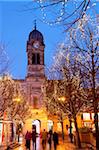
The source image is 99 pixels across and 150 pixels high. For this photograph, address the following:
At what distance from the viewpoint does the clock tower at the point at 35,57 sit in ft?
229

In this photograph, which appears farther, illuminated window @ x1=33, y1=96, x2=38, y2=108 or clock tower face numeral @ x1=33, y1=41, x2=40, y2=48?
clock tower face numeral @ x1=33, y1=41, x2=40, y2=48

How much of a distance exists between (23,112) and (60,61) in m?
25.4

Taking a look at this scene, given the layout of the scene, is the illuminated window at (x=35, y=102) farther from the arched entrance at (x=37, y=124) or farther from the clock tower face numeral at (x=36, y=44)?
the clock tower face numeral at (x=36, y=44)

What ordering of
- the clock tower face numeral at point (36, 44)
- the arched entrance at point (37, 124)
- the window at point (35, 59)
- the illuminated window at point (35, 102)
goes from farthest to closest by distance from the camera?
the clock tower face numeral at point (36, 44) → the window at point (35, 59) → the illuminated window at point (35, 102) → the arched entrance at point (37, 124)

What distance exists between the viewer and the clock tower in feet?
229

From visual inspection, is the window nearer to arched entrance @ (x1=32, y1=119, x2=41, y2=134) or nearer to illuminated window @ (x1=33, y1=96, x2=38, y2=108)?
illuminated window @ (x1=33, y1=96, x2=38, y2=108)

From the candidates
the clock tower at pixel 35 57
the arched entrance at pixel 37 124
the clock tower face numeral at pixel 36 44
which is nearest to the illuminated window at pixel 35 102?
the arched entrance at pixel 37 124

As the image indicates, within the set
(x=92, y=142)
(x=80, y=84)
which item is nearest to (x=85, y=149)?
(x=92, y=142)

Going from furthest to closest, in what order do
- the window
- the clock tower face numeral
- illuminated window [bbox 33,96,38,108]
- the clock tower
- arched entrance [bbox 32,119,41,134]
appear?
the clock tower face numeral < the window < the clock tower < illuminated window [bbox 33,96,38,108] < arched entrance [bbox 32,119,41,134]

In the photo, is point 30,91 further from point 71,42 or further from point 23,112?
point 71,42

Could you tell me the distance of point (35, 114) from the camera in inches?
2554

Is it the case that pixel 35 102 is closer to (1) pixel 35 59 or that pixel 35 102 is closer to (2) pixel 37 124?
(2) pixel 37 124

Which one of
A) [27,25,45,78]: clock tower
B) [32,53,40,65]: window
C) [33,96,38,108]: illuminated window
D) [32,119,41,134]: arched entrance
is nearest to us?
[32,119,41,134]: arched entrance

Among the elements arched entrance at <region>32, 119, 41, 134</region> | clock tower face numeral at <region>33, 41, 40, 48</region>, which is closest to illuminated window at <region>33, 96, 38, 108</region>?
arched entrance at <region>32, 119, 41, 134</region>
